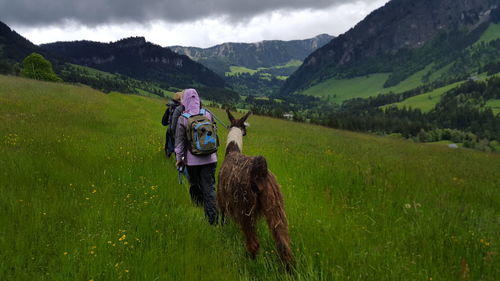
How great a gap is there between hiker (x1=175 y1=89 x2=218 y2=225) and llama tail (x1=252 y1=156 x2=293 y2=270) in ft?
4.98

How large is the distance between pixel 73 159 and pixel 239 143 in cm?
458

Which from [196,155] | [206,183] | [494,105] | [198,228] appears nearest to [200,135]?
[196,155]

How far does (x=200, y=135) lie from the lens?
16.8 ft

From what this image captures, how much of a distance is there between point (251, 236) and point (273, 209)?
0.55 metres

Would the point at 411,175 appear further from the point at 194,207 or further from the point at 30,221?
the point at 30,221

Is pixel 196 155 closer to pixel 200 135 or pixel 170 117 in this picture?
pixel 200 135

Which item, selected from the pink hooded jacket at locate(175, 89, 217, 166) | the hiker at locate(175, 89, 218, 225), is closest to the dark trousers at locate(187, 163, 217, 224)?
the hiker at locate(175, 89, 218, 225)

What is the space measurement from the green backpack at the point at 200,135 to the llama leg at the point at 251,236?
5.05ft

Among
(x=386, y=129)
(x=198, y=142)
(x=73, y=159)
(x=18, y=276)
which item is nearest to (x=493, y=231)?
(x=198, y=142)

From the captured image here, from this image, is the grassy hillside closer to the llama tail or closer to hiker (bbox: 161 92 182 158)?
the llama tail

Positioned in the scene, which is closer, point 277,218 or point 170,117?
point 277,218

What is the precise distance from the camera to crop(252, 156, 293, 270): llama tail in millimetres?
3803

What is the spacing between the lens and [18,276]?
114 inches

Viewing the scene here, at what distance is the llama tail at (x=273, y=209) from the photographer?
3803 mm
